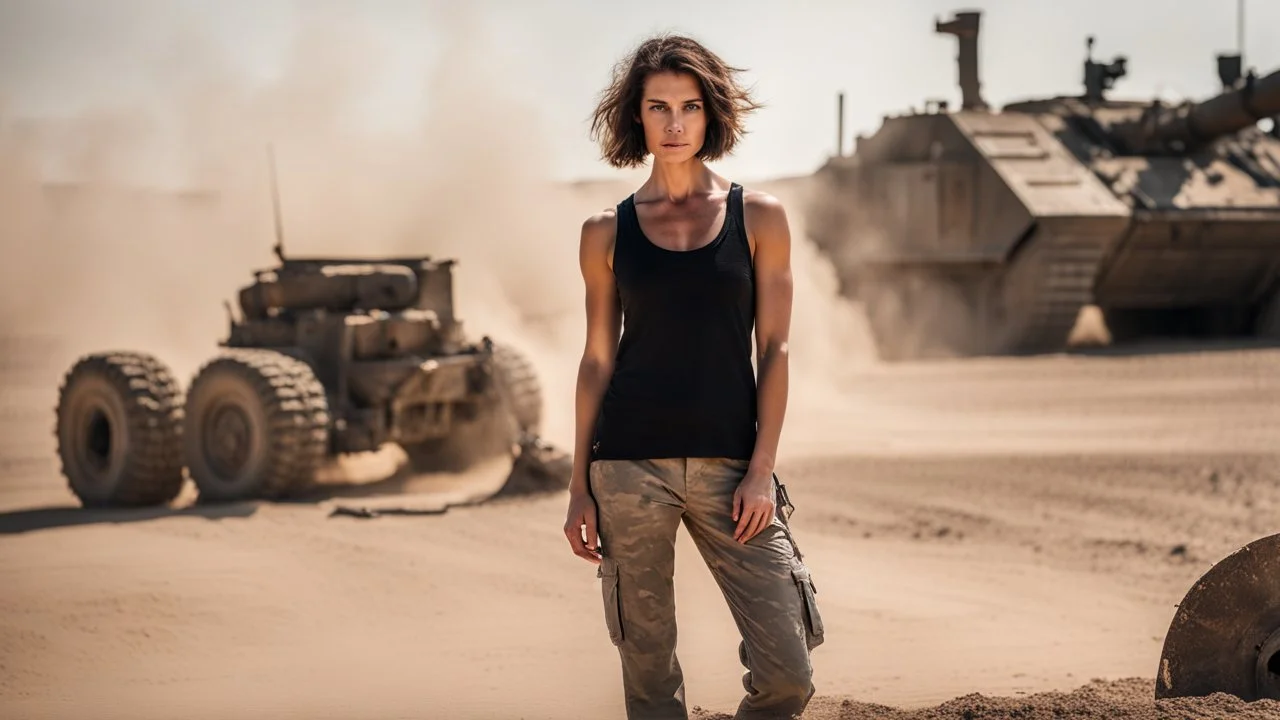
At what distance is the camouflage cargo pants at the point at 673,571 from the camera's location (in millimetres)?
3527

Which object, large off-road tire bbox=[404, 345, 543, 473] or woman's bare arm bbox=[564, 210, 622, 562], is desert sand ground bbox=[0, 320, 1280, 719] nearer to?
large off-road tire bbox=[404, 345, 543, 473]

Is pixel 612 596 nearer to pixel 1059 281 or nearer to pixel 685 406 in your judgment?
pixel 685 406

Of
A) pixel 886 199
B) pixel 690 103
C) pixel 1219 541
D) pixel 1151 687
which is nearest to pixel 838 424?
pixel 1219 541

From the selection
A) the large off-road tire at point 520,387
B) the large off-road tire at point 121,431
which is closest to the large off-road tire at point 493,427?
the large off-road tire at point 520,387

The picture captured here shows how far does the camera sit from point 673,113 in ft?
11.9

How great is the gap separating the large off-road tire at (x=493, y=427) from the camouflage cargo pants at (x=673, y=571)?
7.70 meters

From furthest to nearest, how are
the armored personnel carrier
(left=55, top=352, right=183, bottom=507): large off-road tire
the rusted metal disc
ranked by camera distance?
(left=55, top=352, right=183, bottom=507): large off-road tire → the armored personnel carrier → the rusted metal disc

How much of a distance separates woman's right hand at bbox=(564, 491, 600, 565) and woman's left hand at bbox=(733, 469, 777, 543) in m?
0.32

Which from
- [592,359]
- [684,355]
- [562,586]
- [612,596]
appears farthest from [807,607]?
[562,586]

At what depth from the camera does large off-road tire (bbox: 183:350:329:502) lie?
31.7ft

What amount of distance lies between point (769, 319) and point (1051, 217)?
1511 centimetres

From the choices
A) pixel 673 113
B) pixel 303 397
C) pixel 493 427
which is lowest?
pixel 493 427

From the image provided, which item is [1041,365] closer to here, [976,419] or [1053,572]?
[976,419]

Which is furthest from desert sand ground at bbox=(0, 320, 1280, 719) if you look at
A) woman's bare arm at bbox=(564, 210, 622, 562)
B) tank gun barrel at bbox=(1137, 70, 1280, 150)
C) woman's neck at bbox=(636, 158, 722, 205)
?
tank gun barrel at bbox=(1137, 70, 1280, 150)
